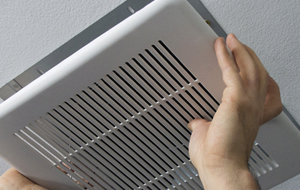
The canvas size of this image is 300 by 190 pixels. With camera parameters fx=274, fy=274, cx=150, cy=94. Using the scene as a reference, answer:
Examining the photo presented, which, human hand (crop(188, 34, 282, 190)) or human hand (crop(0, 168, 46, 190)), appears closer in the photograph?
human hand (crop(188, 34, 282, 190))

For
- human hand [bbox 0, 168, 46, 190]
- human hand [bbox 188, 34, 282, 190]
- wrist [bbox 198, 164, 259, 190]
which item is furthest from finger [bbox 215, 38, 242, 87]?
human hand [bbox 0, 168, 46, 190]

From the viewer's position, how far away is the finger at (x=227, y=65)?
1.53 ft

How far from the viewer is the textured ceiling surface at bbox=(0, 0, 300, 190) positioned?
2.00 ft

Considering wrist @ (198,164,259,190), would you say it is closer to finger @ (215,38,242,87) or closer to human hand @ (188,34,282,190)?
human hand @ (188,34,282,190)

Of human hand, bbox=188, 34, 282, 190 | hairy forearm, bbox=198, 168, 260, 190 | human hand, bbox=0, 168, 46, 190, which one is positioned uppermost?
human hand, bbox=0, 168, 46, 190

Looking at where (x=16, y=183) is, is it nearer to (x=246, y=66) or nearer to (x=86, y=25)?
(x=86, y=25)

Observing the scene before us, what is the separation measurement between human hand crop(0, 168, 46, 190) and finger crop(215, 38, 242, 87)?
45 centimetres

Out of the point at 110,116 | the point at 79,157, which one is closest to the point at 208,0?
the point at 110,116

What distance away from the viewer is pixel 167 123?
1.75 feet

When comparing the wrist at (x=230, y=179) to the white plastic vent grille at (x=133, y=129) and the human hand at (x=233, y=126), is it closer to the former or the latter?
the human hand at (x=233, y=126)

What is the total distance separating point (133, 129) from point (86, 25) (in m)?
0.27

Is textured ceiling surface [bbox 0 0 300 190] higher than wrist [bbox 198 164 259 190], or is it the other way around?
textured ceiling surface [bbox 0 0 300 190]

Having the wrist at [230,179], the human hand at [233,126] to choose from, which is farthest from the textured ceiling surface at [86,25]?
the wrist at [230,179]

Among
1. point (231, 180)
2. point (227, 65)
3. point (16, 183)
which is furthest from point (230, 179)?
point (16, 183)
